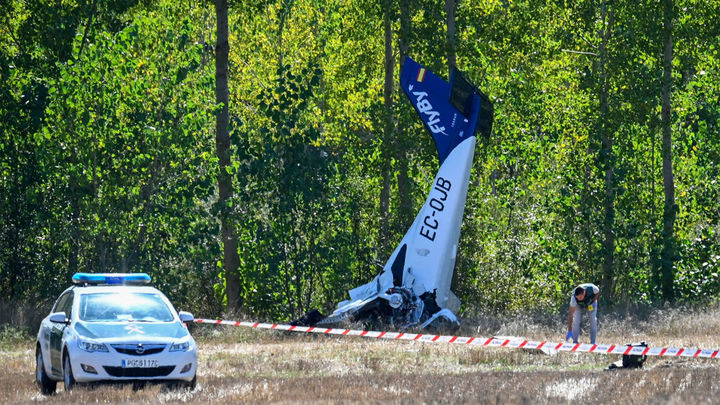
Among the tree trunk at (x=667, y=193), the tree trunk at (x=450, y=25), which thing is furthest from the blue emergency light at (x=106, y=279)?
the tree trunk at (x=667, y=193)

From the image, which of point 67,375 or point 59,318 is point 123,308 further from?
point 67,375

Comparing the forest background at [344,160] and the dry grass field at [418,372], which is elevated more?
the forest background at [344,160]

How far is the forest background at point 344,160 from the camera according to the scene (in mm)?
30016

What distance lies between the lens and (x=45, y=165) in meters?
29.3

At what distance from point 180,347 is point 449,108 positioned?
45.5 feet

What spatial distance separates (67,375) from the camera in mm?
16594

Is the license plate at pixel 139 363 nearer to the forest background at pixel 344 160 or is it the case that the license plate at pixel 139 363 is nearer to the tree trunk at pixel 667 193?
the forest background at pixel 344 160

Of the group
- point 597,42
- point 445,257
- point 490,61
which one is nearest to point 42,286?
point 445,257

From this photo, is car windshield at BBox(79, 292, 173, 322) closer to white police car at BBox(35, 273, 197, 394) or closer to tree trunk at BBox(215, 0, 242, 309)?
white police car at BBox(35, 273, 197, 394)

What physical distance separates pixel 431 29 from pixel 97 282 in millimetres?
15176

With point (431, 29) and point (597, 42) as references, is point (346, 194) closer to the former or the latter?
point (431, 29)

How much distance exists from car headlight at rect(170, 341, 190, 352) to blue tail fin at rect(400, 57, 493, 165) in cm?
1336

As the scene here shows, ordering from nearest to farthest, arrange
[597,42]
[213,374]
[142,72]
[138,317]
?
[138,317] < [213,374] < [142,72] < [597,42]

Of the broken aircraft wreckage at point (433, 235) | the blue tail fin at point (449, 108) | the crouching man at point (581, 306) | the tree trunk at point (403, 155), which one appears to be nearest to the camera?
the crouching man at point (581, 306)
